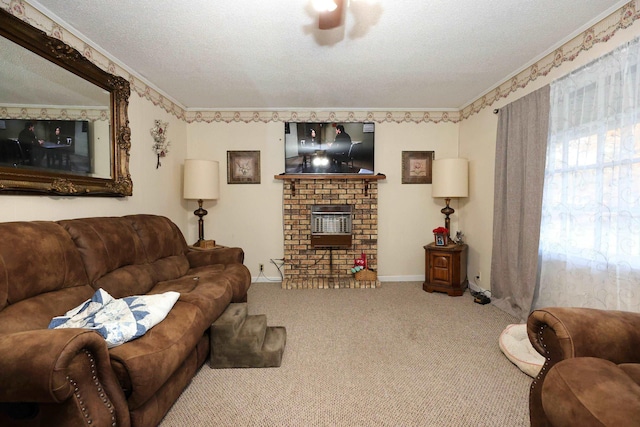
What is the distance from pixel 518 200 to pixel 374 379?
2164 mm

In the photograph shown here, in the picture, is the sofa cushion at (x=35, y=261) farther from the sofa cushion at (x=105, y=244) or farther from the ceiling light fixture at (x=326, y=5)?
the ceiling light fixture at (x=326, y=5)

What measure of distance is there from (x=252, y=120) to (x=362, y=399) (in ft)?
11.3

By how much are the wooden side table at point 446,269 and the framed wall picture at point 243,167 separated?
248 cm

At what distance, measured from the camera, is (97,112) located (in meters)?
2.29

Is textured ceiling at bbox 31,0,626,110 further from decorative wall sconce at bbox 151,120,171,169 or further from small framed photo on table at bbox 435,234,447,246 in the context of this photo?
small framed photo on table at bbox 435,234,447,246

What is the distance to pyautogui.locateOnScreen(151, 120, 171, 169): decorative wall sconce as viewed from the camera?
311 centimetres

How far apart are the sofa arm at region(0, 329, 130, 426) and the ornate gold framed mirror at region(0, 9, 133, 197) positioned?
1188 millimetres

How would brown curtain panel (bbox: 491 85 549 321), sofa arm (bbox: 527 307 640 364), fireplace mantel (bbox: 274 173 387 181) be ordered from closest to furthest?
→ sofa arm (bbox: 527 307 640 364), brown curtain panel (bbox: 491 85 549 321), fireplace mantel (bbox: 274 173 387 181)

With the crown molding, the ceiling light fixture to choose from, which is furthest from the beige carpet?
the crown molding

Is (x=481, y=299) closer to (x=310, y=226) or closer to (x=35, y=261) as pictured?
(x=310, y=226)

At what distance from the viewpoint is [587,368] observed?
1.01 metres

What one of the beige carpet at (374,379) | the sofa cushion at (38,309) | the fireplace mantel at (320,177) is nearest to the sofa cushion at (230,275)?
the beige carpet at (374,379)

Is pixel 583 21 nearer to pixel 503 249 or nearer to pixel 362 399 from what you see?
pixel 503 249

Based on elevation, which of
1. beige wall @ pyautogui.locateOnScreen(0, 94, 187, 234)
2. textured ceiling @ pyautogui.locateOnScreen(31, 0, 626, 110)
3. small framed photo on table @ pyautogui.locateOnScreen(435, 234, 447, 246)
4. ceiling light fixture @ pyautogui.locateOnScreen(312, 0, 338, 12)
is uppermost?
textured ceiling @ pyautogui.locateOnScreen(31, 0, 626, 110)
